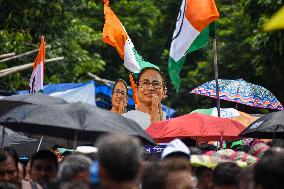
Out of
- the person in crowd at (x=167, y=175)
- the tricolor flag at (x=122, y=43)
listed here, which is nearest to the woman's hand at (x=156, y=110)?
the tricolor flag at (x=122, y=43)

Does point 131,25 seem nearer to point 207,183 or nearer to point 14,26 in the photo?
point 14,26

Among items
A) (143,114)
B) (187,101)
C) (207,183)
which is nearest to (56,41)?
(143,114)

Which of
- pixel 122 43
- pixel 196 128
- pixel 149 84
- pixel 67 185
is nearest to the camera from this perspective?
pixel 67 185

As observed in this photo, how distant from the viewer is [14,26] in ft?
75.9

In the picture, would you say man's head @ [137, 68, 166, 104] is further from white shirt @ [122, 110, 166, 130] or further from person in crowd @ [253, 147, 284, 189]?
person in crowd @ [253, 147, 284, 189]

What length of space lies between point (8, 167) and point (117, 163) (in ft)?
11.3

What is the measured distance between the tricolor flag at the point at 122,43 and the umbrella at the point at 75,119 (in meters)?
5.96

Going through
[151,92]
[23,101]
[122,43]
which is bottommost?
[23,101]

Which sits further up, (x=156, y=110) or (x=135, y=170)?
(x=156, y=110)

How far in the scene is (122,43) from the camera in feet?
51.9

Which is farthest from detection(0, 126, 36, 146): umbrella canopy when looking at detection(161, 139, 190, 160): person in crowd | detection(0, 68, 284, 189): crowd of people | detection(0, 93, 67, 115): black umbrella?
detection(161, 139, 190, 160): person in crowd

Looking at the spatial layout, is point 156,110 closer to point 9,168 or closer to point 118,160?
point 9,168

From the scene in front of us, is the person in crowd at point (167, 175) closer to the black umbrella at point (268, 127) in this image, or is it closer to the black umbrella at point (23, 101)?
the black umbrella at point (23, 101)

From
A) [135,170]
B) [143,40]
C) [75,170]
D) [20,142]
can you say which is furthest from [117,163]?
[143,40]
